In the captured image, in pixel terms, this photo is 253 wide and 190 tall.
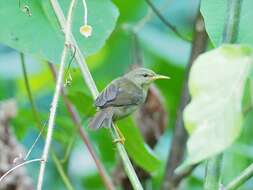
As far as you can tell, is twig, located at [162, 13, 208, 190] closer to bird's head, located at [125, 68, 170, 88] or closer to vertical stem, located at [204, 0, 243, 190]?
bird's head, located at [125, 68, 170, 88]

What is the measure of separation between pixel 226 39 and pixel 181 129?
119 cm

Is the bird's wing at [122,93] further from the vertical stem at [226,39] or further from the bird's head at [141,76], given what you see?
the vertical stem at [226,39]

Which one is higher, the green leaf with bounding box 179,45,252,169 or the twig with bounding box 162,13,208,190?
the green leaf with bounding box 179,45,252,169

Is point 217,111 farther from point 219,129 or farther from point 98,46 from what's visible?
point 98,46

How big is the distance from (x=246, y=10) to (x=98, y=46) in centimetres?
40

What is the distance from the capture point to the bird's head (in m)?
2.30

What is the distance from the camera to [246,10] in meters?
1.42

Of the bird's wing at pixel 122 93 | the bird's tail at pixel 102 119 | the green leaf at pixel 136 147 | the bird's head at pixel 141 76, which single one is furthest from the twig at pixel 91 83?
the bird's head at pixel 141 76

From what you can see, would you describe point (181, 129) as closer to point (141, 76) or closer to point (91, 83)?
point (141, 76)

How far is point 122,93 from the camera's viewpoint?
2.15 m

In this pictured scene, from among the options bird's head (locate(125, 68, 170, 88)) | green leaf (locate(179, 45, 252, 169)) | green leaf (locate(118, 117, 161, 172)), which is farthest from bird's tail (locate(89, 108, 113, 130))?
green leaf (locate(179, 45, 252, 169))

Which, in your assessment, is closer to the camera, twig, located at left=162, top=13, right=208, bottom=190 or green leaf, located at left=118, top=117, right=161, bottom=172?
green leaf, located at left=118, top=117, right=161, bottom=172

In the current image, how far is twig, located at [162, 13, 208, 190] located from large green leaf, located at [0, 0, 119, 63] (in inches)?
21.9

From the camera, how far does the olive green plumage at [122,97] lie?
190cm
